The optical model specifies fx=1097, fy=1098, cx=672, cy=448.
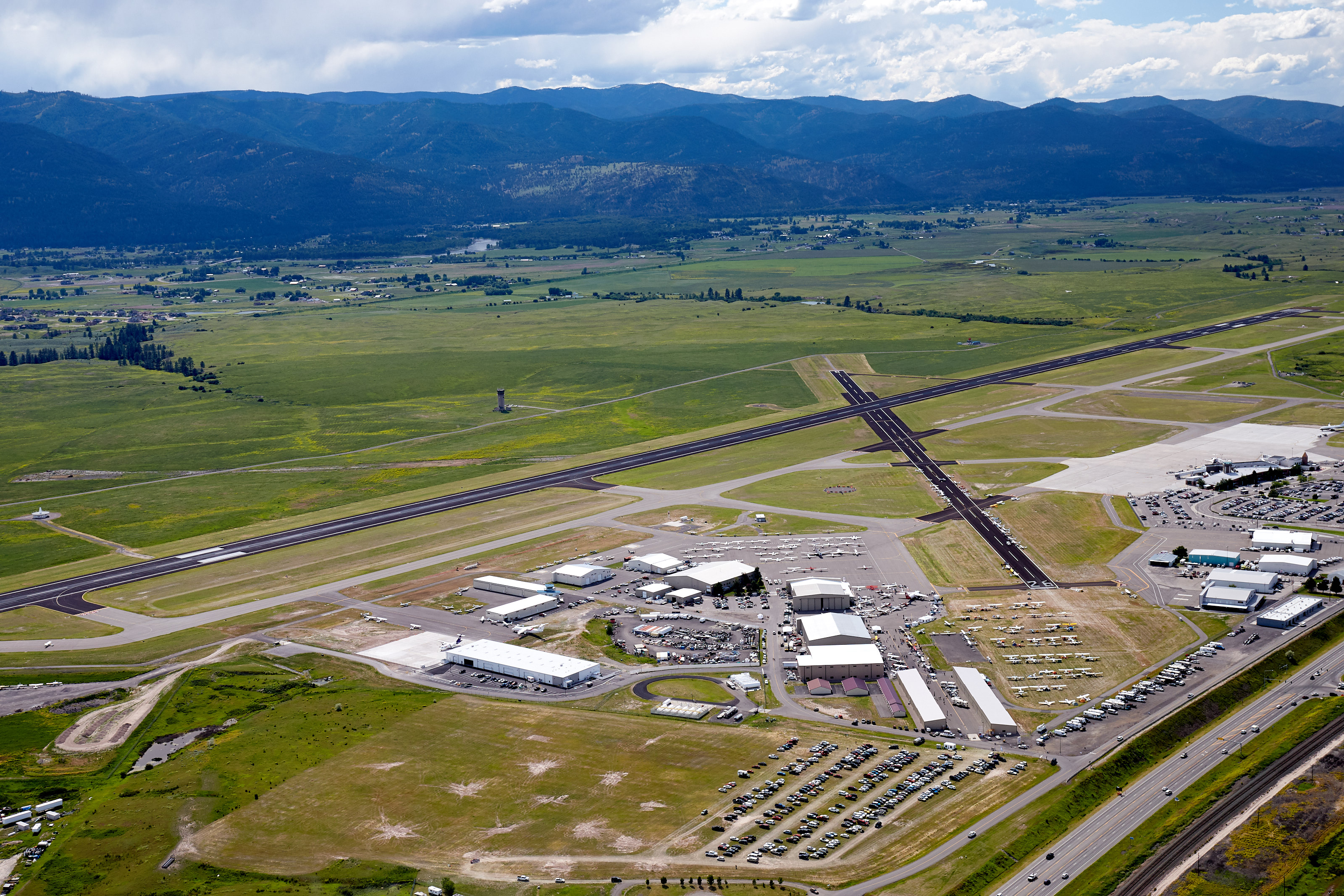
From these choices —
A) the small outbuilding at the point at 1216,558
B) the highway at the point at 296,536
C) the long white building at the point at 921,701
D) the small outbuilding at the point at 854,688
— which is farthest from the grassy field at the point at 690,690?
the highway at the point at 296,536

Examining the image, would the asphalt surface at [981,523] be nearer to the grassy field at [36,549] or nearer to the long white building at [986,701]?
the long white building at [986,701]

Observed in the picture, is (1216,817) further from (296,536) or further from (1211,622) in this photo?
(296,536)

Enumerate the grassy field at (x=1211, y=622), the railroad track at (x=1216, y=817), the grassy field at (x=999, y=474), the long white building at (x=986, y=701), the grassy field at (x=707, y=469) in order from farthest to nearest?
the grassy field at (x=707, y=469), the grassy field at (x=999, y=474), the grassy field at (x=1211, y=622), the long white building at (x=986, y=701), the railroad track at (x=1216, y=817)

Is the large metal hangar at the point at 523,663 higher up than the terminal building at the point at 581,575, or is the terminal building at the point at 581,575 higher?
the terminal building at the point at 581,575

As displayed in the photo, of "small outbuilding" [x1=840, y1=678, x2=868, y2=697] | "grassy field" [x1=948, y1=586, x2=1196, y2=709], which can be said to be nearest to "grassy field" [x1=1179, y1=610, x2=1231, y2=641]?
"grassy field" [x1=948, y1=586, x2=1196, y2=709]

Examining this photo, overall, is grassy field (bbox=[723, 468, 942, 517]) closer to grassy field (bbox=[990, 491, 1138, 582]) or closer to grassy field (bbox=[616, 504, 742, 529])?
grassy field (bbox=[616, 504, 742, 529])

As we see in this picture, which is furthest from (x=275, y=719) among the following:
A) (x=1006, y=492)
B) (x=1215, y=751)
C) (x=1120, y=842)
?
(x=1006, y=492)

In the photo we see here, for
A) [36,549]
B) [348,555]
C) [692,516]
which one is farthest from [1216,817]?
[36,549]
